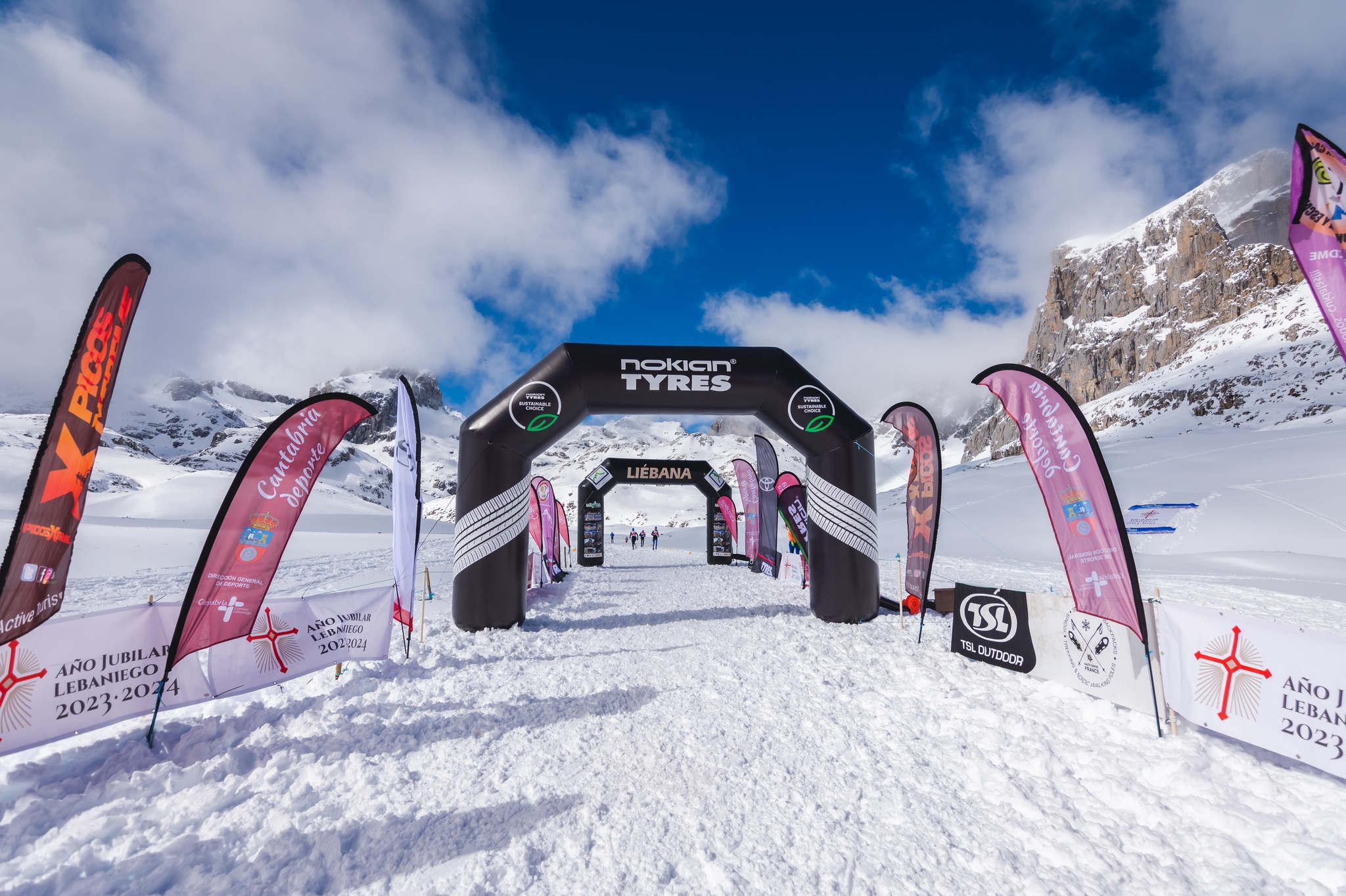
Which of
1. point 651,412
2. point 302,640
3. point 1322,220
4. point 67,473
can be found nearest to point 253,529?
point 302,640

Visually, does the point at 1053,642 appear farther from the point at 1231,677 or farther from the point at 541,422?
the point at 541,422

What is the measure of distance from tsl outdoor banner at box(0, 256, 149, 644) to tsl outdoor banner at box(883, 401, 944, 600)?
7307mm

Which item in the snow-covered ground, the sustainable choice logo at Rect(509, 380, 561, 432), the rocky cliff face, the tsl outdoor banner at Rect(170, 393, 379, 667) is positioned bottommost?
the snow-covered ground

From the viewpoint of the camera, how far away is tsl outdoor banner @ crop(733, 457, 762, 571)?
15656 millimetres

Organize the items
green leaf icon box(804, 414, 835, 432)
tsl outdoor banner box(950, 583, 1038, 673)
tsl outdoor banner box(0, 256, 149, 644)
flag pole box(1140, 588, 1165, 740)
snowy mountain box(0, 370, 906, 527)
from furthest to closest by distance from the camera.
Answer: snowy mountain box(0, 370, 906, 527)
green leaf icon box(804, 414, 835, 432)
tsl outdoor banner box(950, 583, 1038, 673)
flag pole box(1140, 588, 1165, 740)
tsl outdoor banner box(0, 256, 149, 644)

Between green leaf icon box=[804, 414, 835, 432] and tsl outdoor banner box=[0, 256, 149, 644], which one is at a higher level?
Result: green leaf icon box=[804, 414, 835, 432]

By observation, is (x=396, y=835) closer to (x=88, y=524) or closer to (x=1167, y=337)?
(x=88, y=524)

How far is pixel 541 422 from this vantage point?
24.6ft

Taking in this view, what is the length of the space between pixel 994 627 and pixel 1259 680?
2059 mm

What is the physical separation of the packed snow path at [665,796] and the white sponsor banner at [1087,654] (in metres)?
0.15

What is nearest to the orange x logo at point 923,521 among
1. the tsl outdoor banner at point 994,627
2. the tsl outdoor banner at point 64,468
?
the tsl outdoor banner at point 994,627

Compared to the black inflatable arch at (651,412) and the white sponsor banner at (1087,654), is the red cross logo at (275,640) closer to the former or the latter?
the black inflatable arch at (651,412)

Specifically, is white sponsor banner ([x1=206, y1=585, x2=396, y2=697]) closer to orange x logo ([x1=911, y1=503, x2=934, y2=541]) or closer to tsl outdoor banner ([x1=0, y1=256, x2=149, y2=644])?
tsl outdoor banner ([x1=0, y1=256, x2=149, y2=644])

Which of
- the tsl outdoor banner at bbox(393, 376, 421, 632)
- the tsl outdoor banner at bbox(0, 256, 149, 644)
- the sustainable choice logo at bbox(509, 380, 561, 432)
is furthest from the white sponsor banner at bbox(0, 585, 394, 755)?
the sustainable choice logo at bbox(509, 380, 561, 432)
